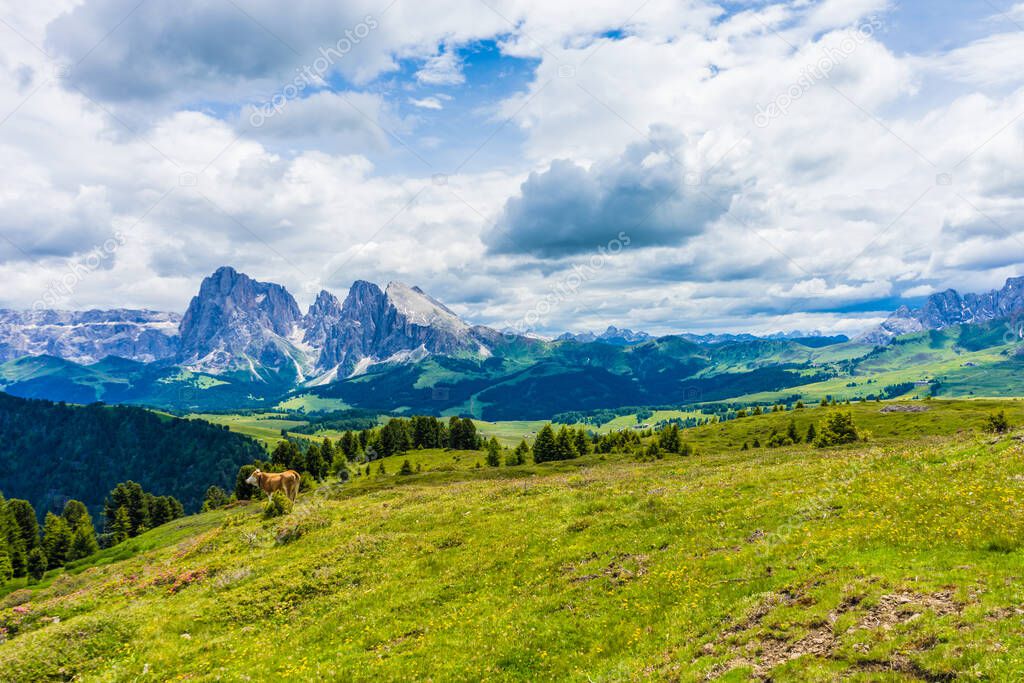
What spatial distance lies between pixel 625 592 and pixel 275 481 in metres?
40.6

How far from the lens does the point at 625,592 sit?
22.5 metres

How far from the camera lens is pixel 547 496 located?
40.2 metres

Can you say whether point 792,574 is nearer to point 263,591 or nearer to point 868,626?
point 868,626

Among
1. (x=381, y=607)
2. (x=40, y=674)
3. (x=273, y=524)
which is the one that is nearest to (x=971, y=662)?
(x=381, y=607)

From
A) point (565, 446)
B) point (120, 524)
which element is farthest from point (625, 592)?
point (120, 524)

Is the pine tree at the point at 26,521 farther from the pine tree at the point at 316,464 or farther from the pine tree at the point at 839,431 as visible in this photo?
the pine tree at the point at 839,431

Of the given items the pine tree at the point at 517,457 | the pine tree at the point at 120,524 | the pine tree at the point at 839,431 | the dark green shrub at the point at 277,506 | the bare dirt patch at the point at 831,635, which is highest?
the bare dirt patch at the point at 831,635

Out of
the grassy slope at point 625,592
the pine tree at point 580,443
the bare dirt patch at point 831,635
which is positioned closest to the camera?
the bare dirt patch at point 831,635

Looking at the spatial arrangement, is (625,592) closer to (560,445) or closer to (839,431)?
(839,431)

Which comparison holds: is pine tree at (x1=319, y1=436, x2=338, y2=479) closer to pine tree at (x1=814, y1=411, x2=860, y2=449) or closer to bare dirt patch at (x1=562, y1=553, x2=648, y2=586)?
pine tree at (x1=814, y1=411, x2=860, y2=449)

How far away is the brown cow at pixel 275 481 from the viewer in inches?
2015

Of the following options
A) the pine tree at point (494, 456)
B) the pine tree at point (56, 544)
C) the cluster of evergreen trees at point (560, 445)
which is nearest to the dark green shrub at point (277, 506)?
the pine tree at point (494, 456)

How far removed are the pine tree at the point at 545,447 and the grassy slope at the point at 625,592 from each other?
8654cm

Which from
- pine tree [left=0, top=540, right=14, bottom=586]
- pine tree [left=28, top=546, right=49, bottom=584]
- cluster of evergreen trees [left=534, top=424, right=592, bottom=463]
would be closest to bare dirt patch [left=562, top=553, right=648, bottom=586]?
cluster of evergreen trees [left=534, top=424, right=592, bottom=463]
